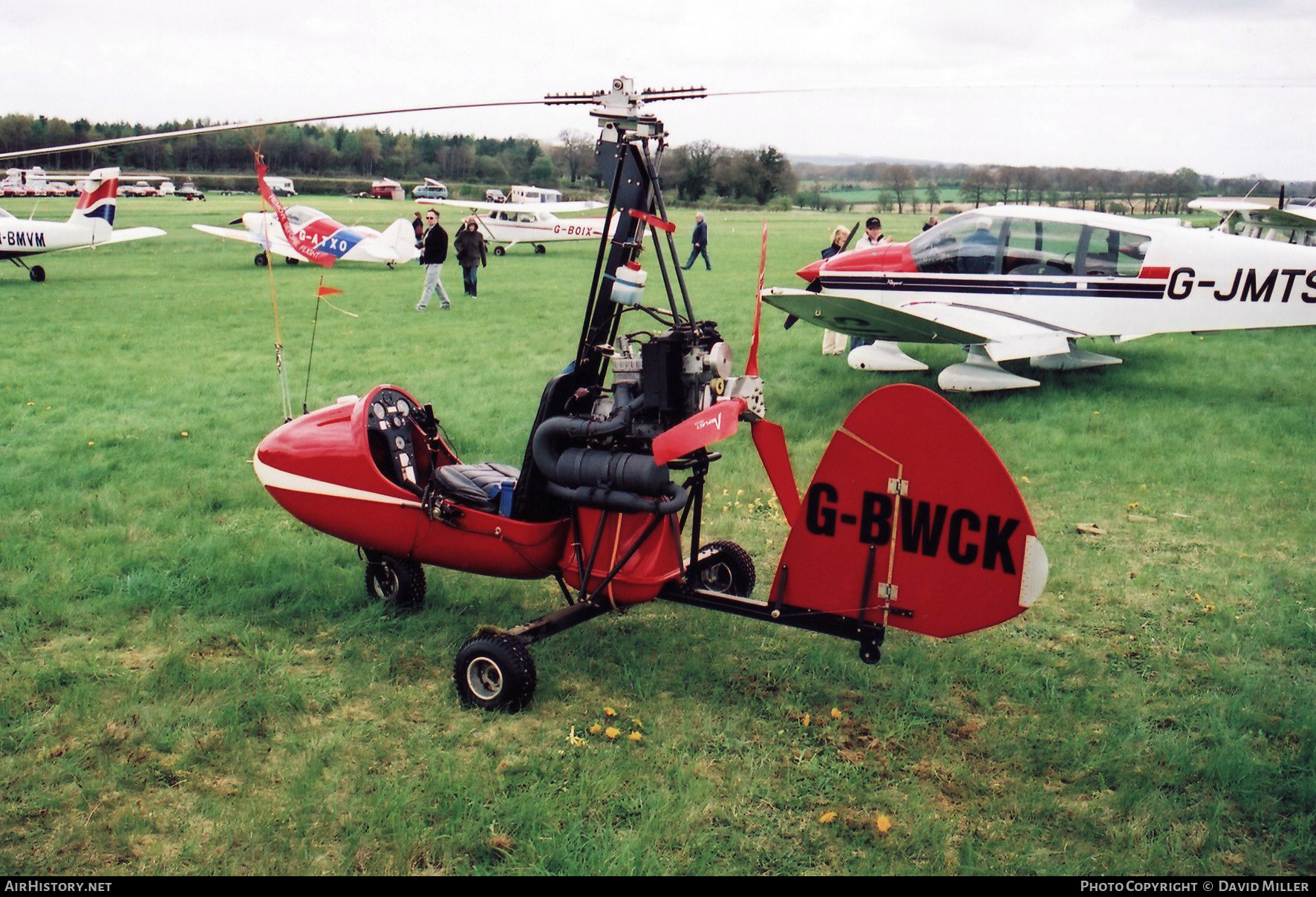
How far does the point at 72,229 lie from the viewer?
23359 mm

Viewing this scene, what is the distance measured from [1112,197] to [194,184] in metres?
79.7

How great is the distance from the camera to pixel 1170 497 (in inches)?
302

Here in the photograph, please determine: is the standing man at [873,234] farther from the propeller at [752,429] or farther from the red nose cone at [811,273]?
the propeller at [752,429]

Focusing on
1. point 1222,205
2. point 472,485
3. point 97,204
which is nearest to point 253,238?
point 97,204

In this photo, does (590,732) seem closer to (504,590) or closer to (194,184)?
(504,590)

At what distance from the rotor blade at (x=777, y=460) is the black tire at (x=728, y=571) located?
1079 millimetres

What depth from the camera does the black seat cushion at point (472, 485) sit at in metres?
5.29

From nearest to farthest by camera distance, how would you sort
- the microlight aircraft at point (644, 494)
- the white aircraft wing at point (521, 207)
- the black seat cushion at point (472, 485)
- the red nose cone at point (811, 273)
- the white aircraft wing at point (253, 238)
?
the microlight aircraft at point (644, 494) < the black seat cushion at point (472, 485) < the red nose cone at point (811, 273) < the white aircraft wing at point (253, 238) < the white aircraft wing at point (521, 207)

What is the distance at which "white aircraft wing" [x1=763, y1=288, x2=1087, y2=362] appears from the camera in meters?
10.5

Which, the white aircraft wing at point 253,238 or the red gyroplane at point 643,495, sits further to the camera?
the white aircraft wing at point 253,238

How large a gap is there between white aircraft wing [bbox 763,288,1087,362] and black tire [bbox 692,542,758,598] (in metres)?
5.03

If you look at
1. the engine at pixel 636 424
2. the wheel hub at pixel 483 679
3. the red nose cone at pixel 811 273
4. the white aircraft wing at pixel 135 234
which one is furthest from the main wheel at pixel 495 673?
the white aircraft wing at pixel 135 234

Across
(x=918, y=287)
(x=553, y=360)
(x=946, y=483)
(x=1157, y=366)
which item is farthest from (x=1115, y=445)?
(x=553, y=360)

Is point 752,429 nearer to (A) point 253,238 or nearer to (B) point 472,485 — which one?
(B) point 472,485
